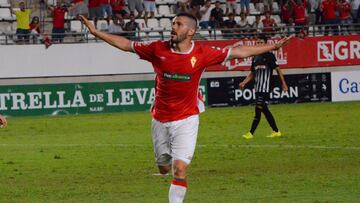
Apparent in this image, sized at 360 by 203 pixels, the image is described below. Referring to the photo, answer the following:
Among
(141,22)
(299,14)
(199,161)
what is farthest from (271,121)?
(299,14)

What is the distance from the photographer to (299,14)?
40750mm

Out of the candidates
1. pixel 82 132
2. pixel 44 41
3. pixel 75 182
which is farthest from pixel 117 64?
pixel 75 182

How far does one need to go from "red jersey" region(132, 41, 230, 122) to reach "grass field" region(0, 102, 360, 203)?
2050 mm

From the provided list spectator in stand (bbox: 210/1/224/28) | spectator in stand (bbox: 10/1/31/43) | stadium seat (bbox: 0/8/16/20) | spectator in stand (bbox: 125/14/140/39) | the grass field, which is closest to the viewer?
the grass field

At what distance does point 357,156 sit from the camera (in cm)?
2089

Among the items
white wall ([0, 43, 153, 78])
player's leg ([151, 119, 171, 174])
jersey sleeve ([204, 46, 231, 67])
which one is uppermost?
jersey sleeve ([204, 46, 231, 67])

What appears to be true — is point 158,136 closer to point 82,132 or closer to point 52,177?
point 52,177

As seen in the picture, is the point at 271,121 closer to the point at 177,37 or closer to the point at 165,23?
the point at 177,37

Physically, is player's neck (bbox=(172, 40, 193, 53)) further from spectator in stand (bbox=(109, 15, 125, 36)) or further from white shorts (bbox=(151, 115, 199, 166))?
spectator in stand (bbox=(109, 15, 125, 36))

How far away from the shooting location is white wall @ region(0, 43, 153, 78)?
3600cm

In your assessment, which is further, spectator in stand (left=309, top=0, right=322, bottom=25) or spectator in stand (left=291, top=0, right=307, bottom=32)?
spectator in stand (left=309, top=0, right=322, bottom=25)

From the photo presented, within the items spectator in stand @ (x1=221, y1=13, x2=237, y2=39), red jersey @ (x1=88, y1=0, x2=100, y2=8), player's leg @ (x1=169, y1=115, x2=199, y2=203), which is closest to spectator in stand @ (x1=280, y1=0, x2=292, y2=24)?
spectator in stand @ (x1=221, y1=13, x2=237, y2=39)

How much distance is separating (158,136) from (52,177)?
5.34m

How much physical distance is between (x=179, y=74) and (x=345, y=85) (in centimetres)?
2676
